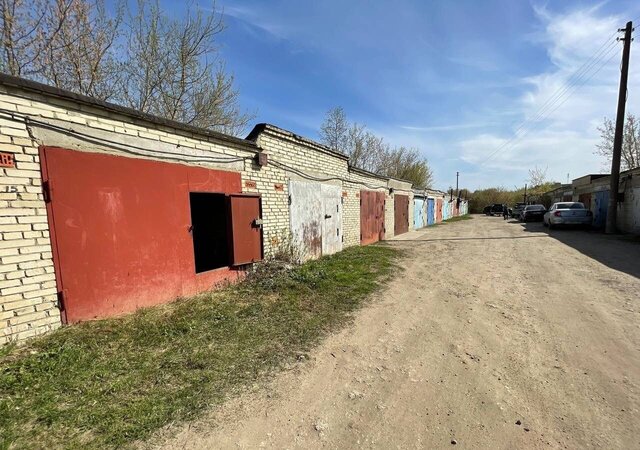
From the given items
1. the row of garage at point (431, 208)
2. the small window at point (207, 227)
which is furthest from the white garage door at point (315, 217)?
the row of garage at point (431, 208)

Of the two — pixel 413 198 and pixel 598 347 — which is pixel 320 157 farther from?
pixel 413 198

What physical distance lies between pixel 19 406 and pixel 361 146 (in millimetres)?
27588

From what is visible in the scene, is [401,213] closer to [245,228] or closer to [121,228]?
[245,228]

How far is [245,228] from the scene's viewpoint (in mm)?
6254

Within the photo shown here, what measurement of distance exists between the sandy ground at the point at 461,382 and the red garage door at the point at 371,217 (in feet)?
24.0

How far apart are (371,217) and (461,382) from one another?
11.1 meters

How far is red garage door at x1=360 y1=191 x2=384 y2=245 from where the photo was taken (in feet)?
42.3

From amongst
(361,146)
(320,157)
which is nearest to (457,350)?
(320,157)

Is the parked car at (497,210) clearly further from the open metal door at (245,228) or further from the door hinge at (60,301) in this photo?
the door hinge at (60,301)

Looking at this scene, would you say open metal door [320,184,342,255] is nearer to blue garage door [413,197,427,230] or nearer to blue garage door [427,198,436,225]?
blue garage door [413,197,427,230]

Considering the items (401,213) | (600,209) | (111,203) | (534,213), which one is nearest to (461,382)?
(111,203)

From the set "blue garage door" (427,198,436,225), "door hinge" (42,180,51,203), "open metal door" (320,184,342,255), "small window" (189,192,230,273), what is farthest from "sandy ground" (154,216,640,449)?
"blue garage door" (427,198,436,225)

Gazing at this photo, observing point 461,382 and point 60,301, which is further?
point 60,301

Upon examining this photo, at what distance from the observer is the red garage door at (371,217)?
42.3 ft
